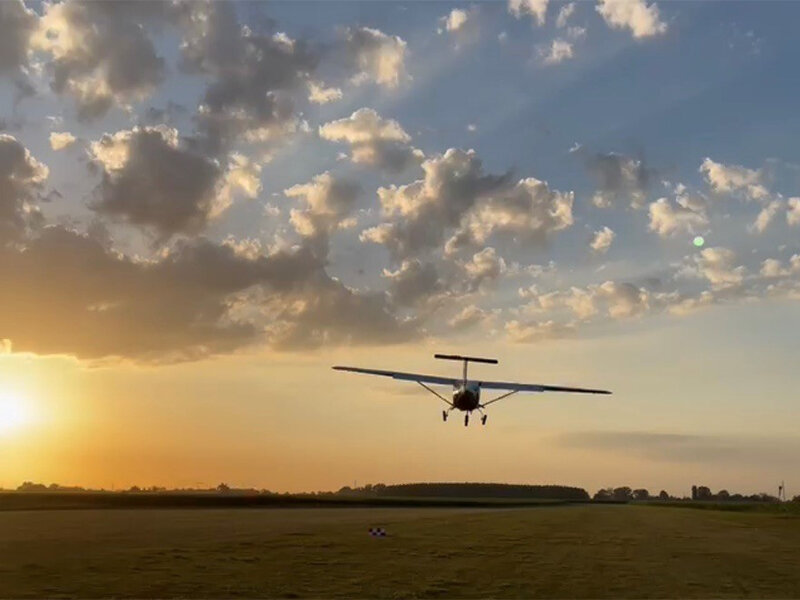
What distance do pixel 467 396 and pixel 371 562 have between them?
87.6 ft

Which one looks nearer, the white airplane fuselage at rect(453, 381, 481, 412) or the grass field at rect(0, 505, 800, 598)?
the grass field at rect(0, 505, 800, 598)

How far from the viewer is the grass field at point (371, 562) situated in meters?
43.8

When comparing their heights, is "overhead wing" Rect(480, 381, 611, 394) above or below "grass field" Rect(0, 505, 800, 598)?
above

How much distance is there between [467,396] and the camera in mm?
77812

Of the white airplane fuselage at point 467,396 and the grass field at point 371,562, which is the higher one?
the white airplane fuselage at point 467,396

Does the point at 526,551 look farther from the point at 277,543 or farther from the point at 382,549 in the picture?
the point at 277,543

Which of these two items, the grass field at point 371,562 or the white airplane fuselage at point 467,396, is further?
the white airplane fuselage at point 467,396

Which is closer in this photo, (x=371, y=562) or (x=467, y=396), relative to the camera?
(x=371, y=562)

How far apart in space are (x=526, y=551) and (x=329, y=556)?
50.9 ft

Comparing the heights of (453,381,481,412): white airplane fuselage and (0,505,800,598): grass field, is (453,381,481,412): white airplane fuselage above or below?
above

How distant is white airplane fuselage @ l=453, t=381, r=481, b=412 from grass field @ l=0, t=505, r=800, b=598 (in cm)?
1148

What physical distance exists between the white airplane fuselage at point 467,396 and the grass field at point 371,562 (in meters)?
11.5

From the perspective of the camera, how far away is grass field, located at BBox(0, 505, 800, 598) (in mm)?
43781

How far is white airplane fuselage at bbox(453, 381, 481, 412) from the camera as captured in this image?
255ft
